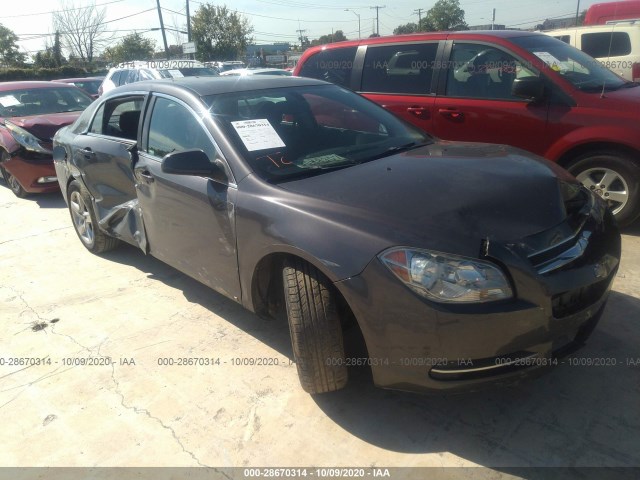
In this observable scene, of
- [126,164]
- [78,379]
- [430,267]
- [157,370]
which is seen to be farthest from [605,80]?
[78,379]

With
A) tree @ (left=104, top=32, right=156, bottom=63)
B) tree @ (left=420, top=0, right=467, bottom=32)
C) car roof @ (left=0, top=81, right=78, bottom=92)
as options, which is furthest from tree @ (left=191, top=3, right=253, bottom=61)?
car roof @ (left=0, top=81, right=78, bottom=92)

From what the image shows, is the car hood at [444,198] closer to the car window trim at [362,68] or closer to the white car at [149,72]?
the car window trim at [362,68]

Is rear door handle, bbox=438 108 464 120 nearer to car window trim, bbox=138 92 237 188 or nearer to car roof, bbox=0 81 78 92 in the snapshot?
car window trim, bbox=138 92 237 188

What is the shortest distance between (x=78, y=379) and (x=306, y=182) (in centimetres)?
178

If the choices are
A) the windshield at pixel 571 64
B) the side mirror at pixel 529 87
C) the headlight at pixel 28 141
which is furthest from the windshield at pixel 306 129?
the headlight at pixel 28 141

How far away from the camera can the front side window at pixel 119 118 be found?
380 cm

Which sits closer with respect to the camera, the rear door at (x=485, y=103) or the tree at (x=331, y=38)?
the rear door at (x=485, y=103)

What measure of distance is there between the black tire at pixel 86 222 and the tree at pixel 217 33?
4218 centimetres

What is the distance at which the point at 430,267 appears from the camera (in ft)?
6.56

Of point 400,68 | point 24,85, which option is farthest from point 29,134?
point 400,68

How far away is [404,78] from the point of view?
5.31 m

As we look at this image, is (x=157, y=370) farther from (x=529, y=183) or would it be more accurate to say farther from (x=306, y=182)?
(x=529, y=183)

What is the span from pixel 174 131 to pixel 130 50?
2064 inches

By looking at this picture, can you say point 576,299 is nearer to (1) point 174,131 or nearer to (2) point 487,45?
(1) point 174,131
